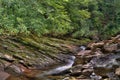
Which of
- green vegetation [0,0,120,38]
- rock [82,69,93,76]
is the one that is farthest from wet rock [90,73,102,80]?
green vegetation [0,0,120,38]

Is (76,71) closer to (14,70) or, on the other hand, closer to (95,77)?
(95,77)

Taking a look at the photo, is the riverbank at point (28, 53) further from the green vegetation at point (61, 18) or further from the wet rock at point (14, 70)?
the green vegetation at point (61, 18)

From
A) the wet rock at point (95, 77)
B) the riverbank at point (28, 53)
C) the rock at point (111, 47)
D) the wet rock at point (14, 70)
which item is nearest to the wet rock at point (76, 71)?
the wet rock at point (95, 77)

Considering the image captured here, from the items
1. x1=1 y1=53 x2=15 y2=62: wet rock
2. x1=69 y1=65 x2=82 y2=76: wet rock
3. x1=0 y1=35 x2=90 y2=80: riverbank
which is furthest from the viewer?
x1=1 y1=53 x2=15 y2=62: wet rock

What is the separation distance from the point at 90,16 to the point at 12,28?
39.3ft

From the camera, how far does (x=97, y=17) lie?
31.2 metres

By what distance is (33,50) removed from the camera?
19828 millimetres

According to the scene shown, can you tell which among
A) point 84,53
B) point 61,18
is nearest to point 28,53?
point 84,53

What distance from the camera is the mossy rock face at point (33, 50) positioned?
18453 mm

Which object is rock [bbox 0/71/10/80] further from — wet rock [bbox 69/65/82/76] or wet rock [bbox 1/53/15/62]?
wet rock [bbox 69/65/82/76]

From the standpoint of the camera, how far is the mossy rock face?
60.5 feet

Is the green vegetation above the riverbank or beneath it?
above

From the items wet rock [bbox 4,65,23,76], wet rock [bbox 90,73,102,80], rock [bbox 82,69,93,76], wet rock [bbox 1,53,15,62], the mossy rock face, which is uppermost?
the mossy rock face

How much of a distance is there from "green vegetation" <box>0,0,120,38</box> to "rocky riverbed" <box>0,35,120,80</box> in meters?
1.39
